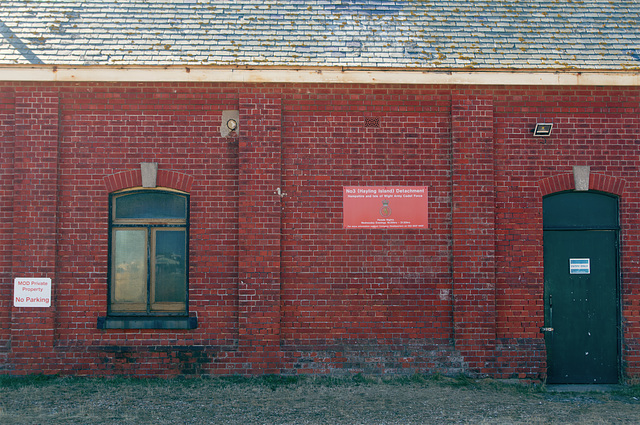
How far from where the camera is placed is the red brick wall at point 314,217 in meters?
7.66

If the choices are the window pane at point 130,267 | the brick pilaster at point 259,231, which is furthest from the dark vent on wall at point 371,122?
the window pane at point 130,267

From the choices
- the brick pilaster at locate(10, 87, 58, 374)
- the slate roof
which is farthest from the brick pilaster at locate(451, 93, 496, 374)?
the brick pilaster at locate(10, 87, 58, 374)

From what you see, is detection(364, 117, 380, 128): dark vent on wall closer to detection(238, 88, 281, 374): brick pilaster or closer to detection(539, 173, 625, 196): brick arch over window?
detection(238, 88, 281, 374): brick pilaster

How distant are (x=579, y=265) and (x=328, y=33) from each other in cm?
522

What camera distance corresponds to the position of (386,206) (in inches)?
312

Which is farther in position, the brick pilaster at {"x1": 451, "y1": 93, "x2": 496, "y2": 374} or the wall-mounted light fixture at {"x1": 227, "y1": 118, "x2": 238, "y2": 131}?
the wall-mounted light fixture at {"x1": 227, "y1": 118, "x2": 238, "y2": 131}

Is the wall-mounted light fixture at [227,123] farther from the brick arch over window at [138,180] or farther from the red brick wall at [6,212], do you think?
the red brick wall at [6,212]

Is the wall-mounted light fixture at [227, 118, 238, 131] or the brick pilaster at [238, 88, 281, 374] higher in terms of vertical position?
the wall-mounted light fixture at [227, 118, 238, 131]

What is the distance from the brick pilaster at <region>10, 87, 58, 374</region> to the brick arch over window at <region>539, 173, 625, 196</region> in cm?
728

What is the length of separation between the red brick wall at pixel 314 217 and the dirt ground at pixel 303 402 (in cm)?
28

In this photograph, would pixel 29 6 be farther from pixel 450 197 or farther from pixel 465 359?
pixel 465 359

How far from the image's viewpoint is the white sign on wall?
24.8 ft

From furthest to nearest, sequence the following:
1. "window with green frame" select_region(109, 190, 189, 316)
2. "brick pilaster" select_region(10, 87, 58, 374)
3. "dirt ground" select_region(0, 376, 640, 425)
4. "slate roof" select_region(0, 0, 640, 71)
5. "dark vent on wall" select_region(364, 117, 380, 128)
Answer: "dark vent on wall" select_region(364, 117, 380, 128) < "window with green frame" select_region(109, 190, 189, 316) < "slate roof" select_region(0, 0, 640, 71) < "brick pilaster" select_region(10, 87, 58, 374) < "dirt ground" select_region(0, 376, 640, 425)

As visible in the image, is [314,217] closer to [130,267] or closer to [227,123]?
[227,123]
